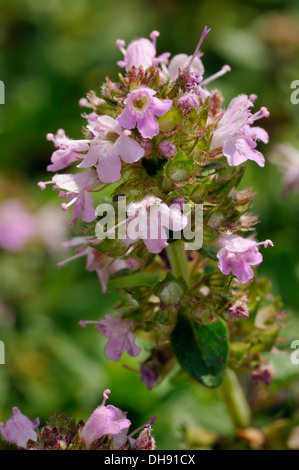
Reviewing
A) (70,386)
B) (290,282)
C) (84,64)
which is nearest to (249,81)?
(84,64)

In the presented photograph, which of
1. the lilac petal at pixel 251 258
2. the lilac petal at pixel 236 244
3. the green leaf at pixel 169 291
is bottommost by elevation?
the green leaf at pixel 169 291

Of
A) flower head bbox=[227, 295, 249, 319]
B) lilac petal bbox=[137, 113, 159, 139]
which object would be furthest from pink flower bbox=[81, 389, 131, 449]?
lilac petal bbox=[137, 113, 159, 139]

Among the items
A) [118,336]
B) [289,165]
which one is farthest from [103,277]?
[289,165]

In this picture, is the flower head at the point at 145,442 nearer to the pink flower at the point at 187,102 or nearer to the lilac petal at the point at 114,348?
the lilac petal at the point at 114,348

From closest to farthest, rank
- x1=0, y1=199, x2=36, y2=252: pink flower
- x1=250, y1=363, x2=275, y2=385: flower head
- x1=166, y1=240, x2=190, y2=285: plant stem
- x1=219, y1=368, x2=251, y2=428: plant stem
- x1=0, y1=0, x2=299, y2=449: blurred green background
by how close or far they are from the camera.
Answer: x1=166, y1=240, x2=190, y2=285: plant stem < x1=250, y1=363, x2=275, y2=385: flower head < x1=219, y1=368, x2=251, y2=428: plant stem < x1=0, y1=0, x2=299, y2=449: blurred green background < x1=0, y1=199, x2=36, y2=252: pink flower

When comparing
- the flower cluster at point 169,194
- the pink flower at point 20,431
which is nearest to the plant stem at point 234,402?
the flower cluster at point 169,194

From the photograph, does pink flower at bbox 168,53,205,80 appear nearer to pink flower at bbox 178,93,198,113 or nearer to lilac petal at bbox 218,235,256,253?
pink flower at bbox 178,93,198,113
